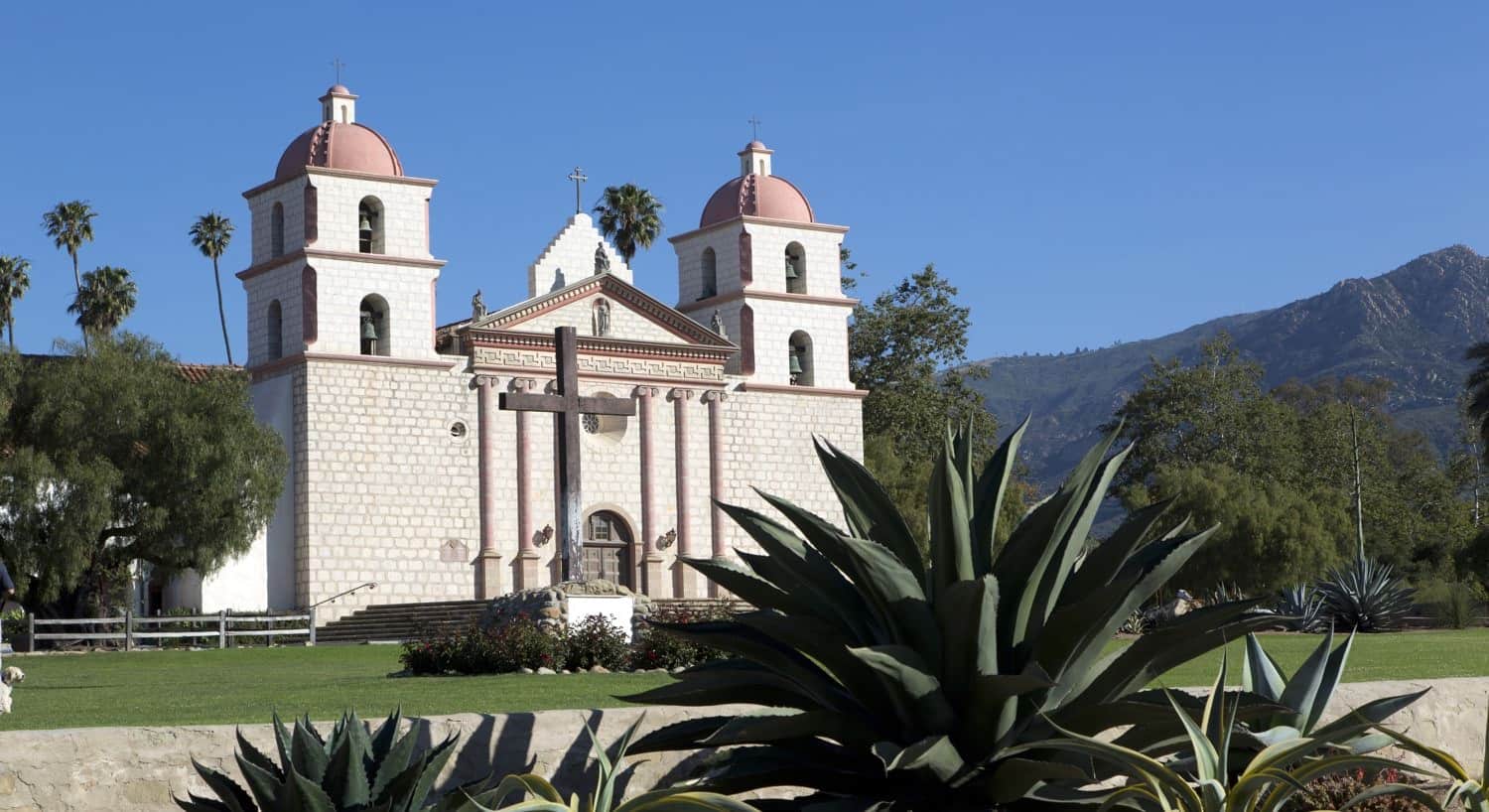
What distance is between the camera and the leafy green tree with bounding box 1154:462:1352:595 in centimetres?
5150

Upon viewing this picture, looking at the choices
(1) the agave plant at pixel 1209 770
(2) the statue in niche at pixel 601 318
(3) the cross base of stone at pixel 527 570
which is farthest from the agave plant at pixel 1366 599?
(1) the agave plant at pixel 1209 770

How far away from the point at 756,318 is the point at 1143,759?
140 feet

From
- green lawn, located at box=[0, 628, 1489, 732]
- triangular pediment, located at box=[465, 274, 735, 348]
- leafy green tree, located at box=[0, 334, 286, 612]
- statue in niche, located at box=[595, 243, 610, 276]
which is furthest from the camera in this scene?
statue in niche, located at box=[595, 243, 610, 276]

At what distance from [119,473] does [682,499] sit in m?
15.2

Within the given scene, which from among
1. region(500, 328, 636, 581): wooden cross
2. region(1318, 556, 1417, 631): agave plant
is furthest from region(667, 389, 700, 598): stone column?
region(1318, 556, 1417, 631): agave plant

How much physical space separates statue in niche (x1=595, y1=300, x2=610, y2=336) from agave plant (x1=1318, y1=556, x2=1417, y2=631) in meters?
21.4

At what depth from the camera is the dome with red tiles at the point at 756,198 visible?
47875 mm

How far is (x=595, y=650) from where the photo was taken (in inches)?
772

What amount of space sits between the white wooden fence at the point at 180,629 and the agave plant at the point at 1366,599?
2024cm

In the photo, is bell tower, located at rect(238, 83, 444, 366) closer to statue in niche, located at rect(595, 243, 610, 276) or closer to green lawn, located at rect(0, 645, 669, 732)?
statue in niche, located at rect(595, 243, 610, 276)

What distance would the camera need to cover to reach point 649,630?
66.0 feet

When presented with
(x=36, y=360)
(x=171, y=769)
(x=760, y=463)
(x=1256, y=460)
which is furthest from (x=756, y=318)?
(x=171, y=769)

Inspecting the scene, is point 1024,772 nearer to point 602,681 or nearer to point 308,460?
point 602,681

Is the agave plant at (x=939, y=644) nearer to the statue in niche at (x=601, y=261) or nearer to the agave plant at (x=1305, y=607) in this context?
the agave plant at (x=1305, y=607)
